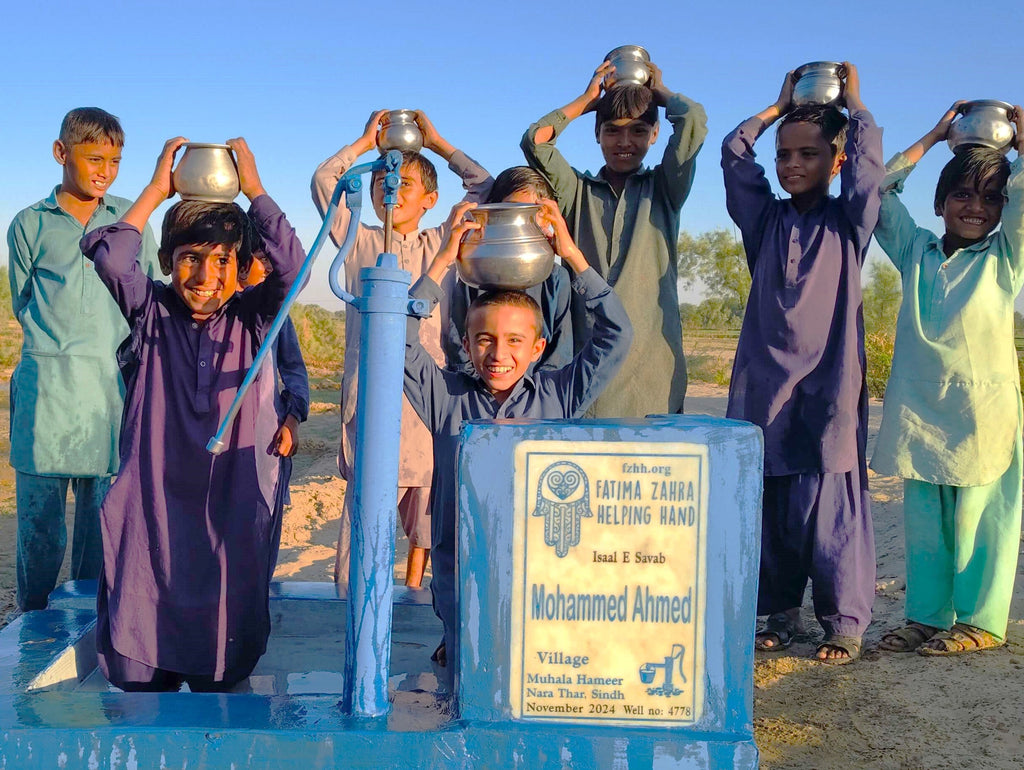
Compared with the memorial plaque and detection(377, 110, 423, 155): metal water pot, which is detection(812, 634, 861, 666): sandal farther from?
detection(377, 110, 423, 155): metal water pot

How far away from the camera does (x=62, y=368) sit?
382cm

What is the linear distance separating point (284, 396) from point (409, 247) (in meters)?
1.15

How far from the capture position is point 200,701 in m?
1.97

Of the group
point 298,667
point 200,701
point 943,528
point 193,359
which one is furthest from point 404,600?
point 943,528

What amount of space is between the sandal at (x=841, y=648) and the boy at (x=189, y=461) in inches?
75.8

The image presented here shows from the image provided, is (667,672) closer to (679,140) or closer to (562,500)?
(562,500)

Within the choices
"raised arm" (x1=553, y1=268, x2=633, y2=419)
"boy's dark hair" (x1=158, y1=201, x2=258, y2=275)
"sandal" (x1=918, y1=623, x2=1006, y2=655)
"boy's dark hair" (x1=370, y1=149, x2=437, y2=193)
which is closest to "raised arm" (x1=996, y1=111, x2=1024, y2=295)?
"sandal" (x1=918, y1=623, x2=1006, y2=655)

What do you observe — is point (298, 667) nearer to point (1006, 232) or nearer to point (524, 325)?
point (524, 325)

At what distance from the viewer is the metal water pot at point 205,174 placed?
242 cm

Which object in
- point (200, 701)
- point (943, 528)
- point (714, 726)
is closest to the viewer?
point (714, 726)

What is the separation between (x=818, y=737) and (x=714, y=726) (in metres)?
1.30

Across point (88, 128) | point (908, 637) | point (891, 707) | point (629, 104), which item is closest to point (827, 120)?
point (629, 104)

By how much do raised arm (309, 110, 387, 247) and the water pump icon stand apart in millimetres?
2330

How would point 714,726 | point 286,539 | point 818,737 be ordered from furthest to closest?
1. point 286,539
2. point 818,737
3. point 714,726
